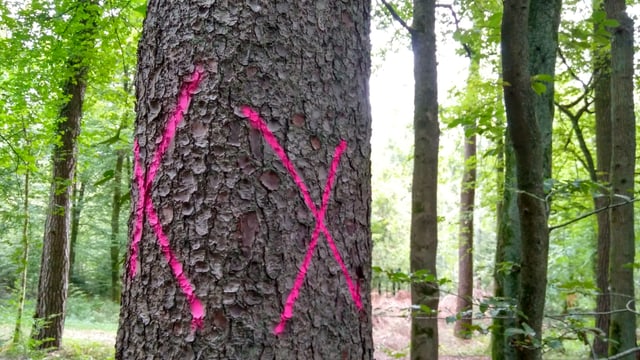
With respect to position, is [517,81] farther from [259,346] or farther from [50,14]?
[50,14]

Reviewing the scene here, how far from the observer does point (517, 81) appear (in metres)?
2.23

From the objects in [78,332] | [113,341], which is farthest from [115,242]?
[113,341]

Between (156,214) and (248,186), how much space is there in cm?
22

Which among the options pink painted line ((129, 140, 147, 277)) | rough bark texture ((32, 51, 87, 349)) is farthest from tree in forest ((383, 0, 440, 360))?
rough bark texture ((32, 51, 87, 349))

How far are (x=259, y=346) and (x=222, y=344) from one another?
70 millimetres

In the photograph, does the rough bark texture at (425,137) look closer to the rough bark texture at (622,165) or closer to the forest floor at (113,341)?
the rough bark texture at (622,165)

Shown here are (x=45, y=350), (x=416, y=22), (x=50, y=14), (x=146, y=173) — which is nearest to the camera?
(x=146, y=173)

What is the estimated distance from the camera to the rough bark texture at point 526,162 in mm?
2217

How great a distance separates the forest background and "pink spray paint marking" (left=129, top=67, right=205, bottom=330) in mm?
785

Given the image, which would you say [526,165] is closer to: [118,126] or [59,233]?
[59,233]

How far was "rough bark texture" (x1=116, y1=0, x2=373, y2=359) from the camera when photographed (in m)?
0.97

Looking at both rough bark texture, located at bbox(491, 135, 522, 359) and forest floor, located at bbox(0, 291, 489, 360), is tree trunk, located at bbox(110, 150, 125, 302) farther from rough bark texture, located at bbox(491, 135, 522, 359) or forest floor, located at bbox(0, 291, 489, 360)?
rough bark texture, located at bbox(491, 135, 522, 359)

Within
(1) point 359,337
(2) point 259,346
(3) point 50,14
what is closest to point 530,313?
(1) point 359,337

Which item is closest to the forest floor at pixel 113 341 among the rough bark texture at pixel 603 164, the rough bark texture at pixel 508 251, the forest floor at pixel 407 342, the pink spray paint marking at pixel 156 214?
the forest floor at pixel 407 342
